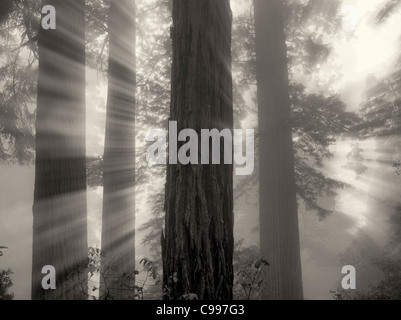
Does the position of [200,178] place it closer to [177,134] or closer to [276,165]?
[177,134]

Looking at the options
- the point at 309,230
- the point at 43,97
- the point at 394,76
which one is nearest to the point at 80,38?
the point at 43,97

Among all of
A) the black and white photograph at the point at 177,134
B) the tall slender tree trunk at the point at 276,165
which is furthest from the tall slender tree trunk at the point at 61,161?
the tall slender tree trunk at the point at 276,165

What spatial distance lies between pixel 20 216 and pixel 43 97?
41.1 metres

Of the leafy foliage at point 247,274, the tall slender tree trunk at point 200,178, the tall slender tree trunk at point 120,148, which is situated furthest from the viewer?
the tall slender tree trunk at point 120,148

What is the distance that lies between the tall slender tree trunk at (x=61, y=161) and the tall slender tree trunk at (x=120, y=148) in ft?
7.17

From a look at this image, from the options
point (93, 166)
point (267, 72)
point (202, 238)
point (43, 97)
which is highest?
point (267, 72)

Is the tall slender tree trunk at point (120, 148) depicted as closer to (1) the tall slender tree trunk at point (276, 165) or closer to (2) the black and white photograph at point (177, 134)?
(2) the black and white photograph at point (177, 134)

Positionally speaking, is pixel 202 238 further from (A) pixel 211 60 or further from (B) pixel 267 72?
(B) pixel 267 72

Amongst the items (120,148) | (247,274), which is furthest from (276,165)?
(247,274)

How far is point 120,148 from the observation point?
8.02 m

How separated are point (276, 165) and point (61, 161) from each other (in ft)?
19.0

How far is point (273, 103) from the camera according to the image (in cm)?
953

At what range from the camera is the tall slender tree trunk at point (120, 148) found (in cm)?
755

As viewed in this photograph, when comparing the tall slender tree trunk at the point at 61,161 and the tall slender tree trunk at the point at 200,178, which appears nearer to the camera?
the tall slender tree trunk at the point at 200,178
